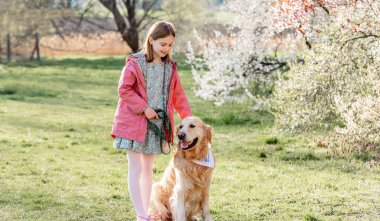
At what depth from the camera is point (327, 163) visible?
9859 mm

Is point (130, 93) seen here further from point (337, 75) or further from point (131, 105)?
point (337, 75)

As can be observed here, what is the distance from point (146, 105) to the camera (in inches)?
244

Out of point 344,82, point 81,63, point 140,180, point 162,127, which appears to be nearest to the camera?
point 162,127

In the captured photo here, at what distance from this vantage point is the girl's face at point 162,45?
621cm

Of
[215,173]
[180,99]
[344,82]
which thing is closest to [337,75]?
[344,82]

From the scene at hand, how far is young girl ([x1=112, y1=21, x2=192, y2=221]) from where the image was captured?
6.21 meters

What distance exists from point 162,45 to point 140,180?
1280 millimetres

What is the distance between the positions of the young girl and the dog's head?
1.01ft

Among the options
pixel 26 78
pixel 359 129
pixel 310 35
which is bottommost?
pixel 26 78

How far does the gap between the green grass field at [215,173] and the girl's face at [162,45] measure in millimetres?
1769

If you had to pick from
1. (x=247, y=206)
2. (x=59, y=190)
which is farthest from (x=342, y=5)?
(x=59, y=190)

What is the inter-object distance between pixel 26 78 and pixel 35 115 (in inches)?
366

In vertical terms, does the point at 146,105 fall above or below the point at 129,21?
above

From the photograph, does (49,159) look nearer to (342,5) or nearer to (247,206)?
(247,206)
